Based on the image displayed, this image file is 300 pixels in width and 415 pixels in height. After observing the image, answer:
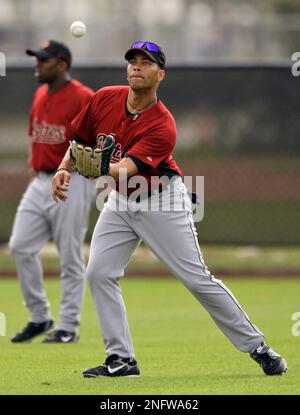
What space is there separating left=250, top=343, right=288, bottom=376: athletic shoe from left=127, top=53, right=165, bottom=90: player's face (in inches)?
73.3

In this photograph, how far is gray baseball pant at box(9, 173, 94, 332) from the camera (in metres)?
9.97

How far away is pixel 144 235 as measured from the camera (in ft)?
25.0

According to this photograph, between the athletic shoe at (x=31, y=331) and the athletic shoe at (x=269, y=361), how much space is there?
2.83m

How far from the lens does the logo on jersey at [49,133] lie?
392 inches

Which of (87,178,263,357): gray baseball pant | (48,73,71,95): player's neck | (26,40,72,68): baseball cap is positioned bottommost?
(87,178,263,357): gray baseball pant

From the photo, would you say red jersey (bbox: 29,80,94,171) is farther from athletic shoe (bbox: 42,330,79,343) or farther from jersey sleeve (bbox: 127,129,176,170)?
jersey sleeve (bbox: 127,129,176,170)

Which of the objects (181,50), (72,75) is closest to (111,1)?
(181,50)

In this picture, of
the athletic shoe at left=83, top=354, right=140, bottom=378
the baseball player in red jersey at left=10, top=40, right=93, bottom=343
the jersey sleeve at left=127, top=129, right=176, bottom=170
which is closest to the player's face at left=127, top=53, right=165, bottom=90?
the jersey sleeve at left=127, top=129, right=176, bottom=170

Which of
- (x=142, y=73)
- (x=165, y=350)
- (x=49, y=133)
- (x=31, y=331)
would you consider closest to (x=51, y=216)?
(x=49, y=133)

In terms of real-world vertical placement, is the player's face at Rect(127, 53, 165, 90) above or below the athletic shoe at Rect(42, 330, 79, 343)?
above

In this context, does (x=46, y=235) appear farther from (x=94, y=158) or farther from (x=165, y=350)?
(x=94, y=158)

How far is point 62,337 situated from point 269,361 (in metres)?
2.67

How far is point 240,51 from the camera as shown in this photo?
883 inches
